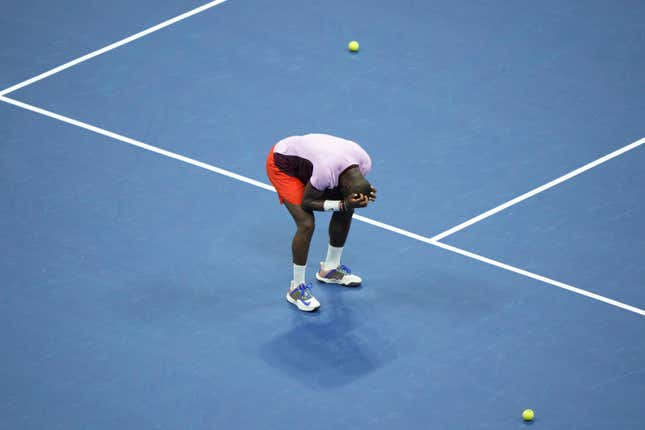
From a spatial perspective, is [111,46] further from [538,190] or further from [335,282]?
[538,190]

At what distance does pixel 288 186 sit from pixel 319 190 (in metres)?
0.42

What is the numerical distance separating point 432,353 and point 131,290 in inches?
108

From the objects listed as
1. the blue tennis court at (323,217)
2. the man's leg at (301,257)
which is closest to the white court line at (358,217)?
the blue tennis court at (323,217)

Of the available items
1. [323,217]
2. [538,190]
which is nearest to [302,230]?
[323,217]

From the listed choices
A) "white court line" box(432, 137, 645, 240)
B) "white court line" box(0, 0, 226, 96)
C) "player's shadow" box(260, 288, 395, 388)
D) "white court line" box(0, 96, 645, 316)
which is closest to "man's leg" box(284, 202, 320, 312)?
"player's shadow" box(260, 288, 395, 388)

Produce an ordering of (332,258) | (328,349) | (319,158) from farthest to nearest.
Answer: (332,258), (328,349), (319,158)

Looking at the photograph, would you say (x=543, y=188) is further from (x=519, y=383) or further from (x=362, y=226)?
(x=519, y=383)

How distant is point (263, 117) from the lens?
15.1 meters

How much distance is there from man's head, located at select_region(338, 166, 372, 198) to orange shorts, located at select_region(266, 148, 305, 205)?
0.51 metres

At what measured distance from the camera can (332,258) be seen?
12.7 meters

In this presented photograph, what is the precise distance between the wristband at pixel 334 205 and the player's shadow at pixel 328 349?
3.39 ft

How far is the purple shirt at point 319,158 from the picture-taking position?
11820 millimetres

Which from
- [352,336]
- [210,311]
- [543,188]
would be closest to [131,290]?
[210,311]

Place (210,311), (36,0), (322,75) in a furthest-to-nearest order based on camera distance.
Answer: (36,0) → (322,75) → (210,311)
